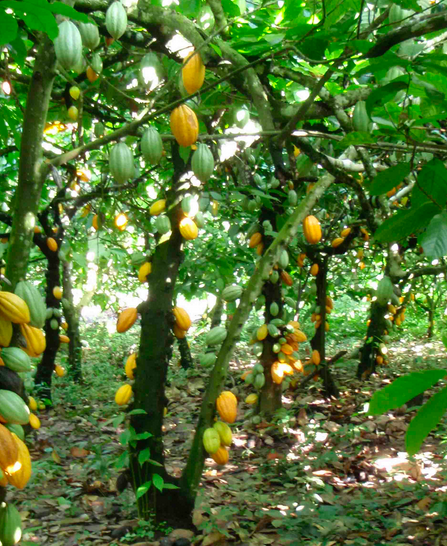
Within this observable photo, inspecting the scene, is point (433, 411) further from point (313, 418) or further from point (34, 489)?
point (313, 418)

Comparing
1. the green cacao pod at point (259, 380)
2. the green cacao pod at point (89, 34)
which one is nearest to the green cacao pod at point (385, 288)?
the green cacao pod at point (259, 380)

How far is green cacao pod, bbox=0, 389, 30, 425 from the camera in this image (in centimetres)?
113

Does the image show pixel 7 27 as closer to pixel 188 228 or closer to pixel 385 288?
pixel 188 228

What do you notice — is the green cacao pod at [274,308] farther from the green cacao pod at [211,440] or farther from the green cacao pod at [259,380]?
the green cacao pod at [211,440]

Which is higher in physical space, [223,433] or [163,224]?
[163,224]

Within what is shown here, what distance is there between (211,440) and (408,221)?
1.22 meters

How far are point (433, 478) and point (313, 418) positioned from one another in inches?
45.8

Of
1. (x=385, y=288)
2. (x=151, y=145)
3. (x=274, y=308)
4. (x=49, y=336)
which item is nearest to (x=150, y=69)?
(x=151, y=145)

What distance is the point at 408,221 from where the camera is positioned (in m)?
1.23

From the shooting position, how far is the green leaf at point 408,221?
1209 mm

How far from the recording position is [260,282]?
6.92 ft

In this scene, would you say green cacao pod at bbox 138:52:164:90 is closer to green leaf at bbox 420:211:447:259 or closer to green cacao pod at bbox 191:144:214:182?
green cacao pod at bbox 191:144:214:182

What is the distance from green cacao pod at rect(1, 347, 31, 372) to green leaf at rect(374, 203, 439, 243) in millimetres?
827

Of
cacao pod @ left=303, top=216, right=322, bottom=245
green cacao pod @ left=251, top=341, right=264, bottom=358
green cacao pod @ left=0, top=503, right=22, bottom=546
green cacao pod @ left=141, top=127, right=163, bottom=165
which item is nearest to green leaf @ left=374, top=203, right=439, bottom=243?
green cacao pod @ left=141, top=127, right=163, bottom=165
